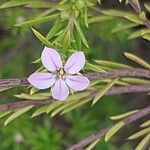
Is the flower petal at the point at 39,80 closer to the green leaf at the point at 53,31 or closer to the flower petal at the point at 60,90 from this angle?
the flower petal at the point at 60,90

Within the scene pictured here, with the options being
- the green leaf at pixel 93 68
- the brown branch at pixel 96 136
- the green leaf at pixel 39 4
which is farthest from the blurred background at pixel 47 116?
the green leaf at pixel 93 68

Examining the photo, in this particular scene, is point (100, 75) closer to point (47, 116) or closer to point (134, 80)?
point (134, 80)

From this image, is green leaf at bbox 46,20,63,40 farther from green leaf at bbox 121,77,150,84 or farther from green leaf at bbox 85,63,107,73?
green leaf at bbox 121,77,150,84

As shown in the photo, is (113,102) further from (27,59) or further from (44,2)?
(44,2)

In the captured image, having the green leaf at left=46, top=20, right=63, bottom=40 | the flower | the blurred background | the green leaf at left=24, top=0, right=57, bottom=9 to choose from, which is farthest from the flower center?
the blurred background

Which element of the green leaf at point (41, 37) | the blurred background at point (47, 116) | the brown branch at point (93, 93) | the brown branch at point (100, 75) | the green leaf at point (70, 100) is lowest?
the blurred background at point (47, 116)

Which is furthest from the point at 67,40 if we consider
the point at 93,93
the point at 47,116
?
the point at 47,116

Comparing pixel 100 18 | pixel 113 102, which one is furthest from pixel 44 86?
pixel 113 102
